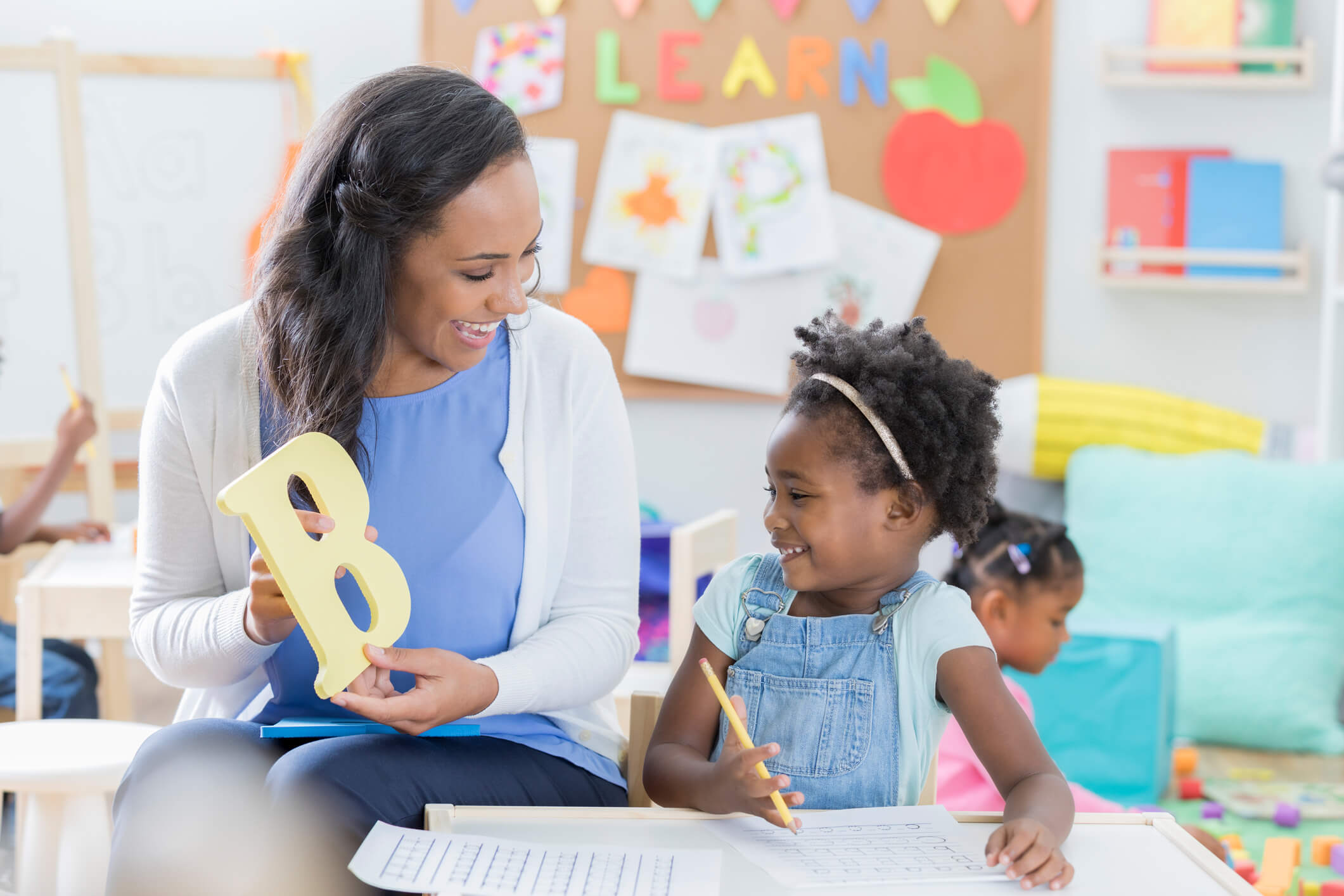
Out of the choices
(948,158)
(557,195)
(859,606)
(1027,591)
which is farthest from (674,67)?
(859,606)

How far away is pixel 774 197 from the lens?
9.78 feet

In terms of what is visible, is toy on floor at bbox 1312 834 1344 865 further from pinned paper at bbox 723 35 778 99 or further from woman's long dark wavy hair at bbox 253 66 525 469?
pinned paper at bbox 723 35 778 99

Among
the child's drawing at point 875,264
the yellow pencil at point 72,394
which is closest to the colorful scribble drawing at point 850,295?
the child's drawing at point 875,264

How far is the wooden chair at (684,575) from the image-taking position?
1858 millimetres

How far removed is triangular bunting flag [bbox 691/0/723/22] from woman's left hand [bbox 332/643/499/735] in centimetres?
224

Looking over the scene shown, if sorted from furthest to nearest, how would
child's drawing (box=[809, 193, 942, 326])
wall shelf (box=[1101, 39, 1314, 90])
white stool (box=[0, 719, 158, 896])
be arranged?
child's drawing (box=[809, 193, 942, 326])
wall shelf (box=[1101, 39, 1314, 90])
white stool (box=[0, 719, 158, 896])

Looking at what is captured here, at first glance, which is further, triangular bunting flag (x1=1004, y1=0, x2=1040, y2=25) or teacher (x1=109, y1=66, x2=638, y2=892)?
triangular bunting flag (x1=1004, y1=0, x2=1040, y2=25)

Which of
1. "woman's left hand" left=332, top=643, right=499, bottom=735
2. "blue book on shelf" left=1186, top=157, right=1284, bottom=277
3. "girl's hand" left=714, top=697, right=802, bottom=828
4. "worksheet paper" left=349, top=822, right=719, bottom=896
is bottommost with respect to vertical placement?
"worksheet paper" left=349, top=822, right=719, bottom=896

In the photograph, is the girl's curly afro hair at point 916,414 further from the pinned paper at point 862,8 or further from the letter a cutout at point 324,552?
the pinned paper at point 862,8

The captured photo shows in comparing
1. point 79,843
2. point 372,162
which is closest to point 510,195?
point 372,162

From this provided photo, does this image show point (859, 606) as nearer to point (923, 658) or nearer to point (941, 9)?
point (923, 658)

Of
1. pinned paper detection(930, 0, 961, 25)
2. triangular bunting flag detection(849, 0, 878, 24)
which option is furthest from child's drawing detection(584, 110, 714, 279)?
pinned paper detection(930, 0, 961, 25)

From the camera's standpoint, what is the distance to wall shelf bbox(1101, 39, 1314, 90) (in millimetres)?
2717

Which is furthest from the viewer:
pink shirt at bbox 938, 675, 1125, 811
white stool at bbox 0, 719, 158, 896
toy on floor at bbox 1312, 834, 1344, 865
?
toy on floor at bbox 1312, 834, 1344, 865
